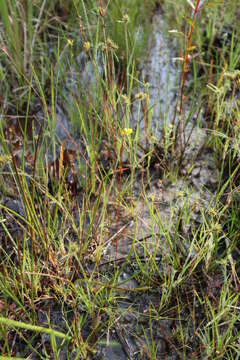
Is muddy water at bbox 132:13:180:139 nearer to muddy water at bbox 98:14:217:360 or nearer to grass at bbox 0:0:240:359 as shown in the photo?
muddy water at bbox 98:14:217:360

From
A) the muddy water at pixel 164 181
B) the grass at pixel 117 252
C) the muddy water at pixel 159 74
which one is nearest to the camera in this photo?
the grass at pixel 117 252

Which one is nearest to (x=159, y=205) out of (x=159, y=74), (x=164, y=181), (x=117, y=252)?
(x=164, y=181)

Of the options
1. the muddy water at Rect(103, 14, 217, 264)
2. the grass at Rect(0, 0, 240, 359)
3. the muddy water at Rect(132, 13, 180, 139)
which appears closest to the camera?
the grass at Rect(0, 0, 240, 359)

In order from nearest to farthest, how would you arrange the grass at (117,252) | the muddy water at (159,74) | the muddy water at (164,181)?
the grass at (117,252)
the muddy water at (164,181)
the muddy water at (159,74)

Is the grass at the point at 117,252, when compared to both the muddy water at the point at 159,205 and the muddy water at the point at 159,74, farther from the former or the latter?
the muddy water at the point at 159,74

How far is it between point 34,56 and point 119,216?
1.23 metres

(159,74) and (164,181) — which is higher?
(159,74)

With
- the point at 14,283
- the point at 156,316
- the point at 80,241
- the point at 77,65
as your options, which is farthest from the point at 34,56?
the point at 156,316

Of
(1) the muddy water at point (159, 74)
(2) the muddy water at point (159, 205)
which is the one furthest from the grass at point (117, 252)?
(1) the muddy water at point (159, 74)

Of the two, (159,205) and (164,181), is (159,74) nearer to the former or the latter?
(164,181)

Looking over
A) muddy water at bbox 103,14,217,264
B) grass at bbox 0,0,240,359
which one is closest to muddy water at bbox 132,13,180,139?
muddy water at bbox 103,14,217,264

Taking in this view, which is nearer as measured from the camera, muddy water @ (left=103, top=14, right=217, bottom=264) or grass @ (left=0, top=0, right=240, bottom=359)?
grass @ (left=0, top=0, right=240, bottom=359)

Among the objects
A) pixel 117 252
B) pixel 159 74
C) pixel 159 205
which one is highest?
pixel 159 74

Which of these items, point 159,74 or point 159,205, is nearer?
point 159,205
